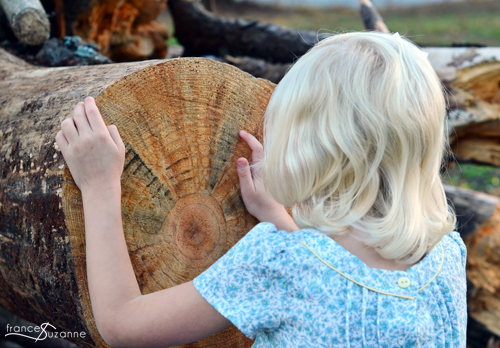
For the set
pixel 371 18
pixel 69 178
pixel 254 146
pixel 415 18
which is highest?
pixel 69 178

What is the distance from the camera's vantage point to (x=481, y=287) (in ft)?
9.34

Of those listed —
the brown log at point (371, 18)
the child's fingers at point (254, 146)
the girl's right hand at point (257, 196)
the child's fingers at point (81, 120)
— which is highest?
the child's fingers at point (81, 120)

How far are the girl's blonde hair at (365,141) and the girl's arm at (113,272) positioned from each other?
387mm

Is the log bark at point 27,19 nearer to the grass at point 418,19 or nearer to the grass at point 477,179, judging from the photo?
the grass at point 477,179

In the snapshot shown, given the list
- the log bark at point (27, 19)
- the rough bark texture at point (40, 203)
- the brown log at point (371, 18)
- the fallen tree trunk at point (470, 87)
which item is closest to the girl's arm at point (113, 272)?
A: the rough bark texture at point (40, 203)

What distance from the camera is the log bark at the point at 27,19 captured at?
2293 millimetres

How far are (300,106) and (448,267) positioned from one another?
610mm

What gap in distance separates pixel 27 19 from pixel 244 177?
5.65 feet

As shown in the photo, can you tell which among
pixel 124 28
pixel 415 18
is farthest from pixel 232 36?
pixel 415 18

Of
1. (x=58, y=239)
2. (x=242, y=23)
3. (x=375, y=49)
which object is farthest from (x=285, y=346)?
(x=242, y=23)

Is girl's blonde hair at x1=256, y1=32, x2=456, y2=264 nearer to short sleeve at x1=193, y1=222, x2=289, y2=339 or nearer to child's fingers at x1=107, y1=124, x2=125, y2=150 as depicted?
short sleeve at x1=193, y1=222, x2=289, y2=339

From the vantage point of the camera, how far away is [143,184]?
129cm

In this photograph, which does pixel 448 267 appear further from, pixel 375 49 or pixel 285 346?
pixel 375 49

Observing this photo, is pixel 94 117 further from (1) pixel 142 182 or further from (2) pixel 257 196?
(2) pixel 257 196
